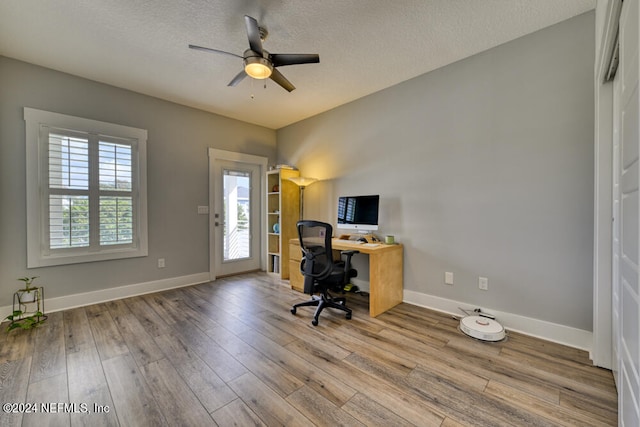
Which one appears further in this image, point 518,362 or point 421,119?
point 421,119

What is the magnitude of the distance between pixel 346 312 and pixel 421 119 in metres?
2.27

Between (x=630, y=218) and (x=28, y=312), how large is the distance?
14.8 ft

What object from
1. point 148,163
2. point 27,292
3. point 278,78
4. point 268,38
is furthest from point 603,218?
point 27,292

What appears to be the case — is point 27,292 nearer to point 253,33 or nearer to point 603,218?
point 253,33

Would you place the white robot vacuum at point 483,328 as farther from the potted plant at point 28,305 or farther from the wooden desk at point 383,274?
the potted plant at point 28,305

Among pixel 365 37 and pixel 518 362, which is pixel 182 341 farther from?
pixel 365 37

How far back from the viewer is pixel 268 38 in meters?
2.29

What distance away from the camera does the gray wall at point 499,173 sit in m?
2.03

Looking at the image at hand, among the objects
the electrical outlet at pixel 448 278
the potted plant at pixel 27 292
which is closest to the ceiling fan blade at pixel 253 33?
the electrical outlet at pixel 448 278

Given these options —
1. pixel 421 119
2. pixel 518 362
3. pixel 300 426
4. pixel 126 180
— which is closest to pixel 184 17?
pixel 126 180

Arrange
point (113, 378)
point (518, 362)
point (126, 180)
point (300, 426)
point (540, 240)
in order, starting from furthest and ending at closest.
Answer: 1. point (126, 180)
2. point (540, 240)
3. point (518, 362)
4. point (113, 378)
5. point (300, 426)

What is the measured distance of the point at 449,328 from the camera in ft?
7.72

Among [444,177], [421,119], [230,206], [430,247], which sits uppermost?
[421,119]

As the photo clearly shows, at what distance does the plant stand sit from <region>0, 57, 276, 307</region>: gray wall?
0.27ft
